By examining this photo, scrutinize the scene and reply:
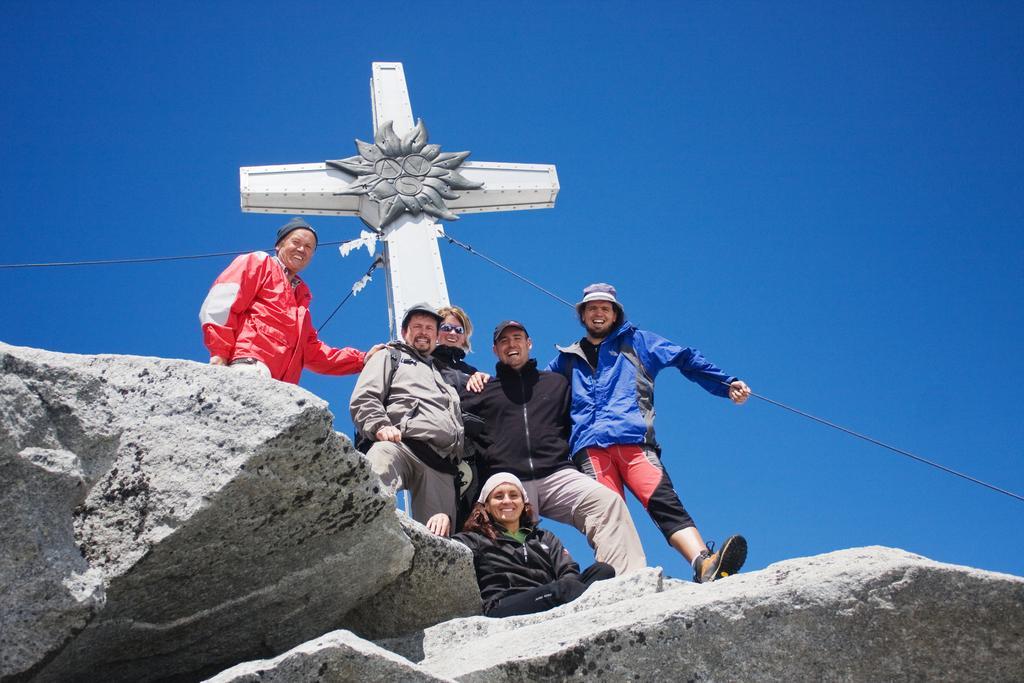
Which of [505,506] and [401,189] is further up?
[401,189]

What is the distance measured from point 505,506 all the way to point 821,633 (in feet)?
8.59

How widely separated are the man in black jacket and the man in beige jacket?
0.91ft

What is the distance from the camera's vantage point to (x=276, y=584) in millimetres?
3652

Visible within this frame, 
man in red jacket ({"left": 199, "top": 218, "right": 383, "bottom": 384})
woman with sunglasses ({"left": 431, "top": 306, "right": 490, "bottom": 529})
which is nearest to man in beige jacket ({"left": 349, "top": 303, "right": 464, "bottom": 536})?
woman with sunglasses ({"left": 431, "top": 306, "right": 490, "bottom": 529})

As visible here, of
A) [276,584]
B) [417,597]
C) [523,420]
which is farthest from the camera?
[523,420]

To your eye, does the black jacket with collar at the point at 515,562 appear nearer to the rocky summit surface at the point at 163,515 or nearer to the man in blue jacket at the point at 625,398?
the man in blue jacket at the point at 625,398

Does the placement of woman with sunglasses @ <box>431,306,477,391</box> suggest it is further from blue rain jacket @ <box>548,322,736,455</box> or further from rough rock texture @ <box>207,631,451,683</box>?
rough rock texture @ <box>207,631,451,683</box>

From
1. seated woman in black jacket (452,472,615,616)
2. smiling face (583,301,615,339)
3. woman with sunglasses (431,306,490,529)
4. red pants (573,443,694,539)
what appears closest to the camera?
seated woman in black jacket (452,472,615,616)

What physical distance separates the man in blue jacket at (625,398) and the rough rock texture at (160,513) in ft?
7.89

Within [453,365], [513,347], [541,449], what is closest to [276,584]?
[541,449]

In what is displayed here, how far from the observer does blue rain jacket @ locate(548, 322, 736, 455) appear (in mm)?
6148

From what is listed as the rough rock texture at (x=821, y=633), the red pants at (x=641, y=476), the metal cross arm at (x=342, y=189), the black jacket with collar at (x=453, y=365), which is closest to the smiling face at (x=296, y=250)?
the black jacket with collar at (x=453, y=365)

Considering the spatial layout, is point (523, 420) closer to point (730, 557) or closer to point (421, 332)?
point (421, 332)

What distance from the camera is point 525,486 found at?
5941 mm
